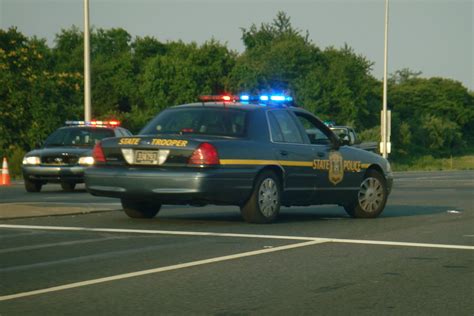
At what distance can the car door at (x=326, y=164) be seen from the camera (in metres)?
14.6

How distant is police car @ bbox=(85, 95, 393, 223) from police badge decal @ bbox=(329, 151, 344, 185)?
13mm

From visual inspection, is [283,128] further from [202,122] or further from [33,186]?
[33,186]

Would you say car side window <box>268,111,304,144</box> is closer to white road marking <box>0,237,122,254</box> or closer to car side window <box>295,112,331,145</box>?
car side window <box>295,112,331,145</box>

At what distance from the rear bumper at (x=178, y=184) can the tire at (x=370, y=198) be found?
2.40m

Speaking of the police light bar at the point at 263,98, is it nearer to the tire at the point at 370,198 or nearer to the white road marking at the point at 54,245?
the tire at the point at 370,198

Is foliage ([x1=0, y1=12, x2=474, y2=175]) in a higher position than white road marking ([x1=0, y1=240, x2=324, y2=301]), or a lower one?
higher

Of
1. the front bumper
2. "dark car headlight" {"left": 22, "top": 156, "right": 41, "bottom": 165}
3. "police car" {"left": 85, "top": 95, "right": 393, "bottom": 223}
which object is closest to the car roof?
"police car" {"left": 85, "top": 95, "right": 393, "bottom": 223}

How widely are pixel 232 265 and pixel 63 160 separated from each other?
44.2 ft

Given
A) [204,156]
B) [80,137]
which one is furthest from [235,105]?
[80,137]

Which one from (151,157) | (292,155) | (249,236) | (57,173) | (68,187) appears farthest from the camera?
(68,187)

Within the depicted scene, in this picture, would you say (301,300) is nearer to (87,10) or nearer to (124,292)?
(124,292)

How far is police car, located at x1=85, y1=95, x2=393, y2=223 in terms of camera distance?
42.4 ft

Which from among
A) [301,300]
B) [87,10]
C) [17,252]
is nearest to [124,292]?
[301,300]

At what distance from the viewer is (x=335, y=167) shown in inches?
584
